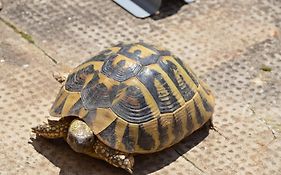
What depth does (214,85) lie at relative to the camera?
4.44m

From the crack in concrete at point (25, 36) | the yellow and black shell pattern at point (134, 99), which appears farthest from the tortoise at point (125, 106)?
the crack in concrete at point (25, 36)

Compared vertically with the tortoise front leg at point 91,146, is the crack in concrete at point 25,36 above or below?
below

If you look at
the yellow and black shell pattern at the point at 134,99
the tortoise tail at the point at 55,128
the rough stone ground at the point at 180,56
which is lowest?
the rough stone ground at the point at 180,56

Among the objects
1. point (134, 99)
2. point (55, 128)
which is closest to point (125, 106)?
point (134, 99)

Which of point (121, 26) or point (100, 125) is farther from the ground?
point (100, 125)

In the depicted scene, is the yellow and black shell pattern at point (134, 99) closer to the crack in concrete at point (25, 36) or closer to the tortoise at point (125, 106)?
the tortoise at point (125, 106)

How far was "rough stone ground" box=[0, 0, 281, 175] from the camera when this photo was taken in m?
3.83

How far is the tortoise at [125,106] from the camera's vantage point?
3598 mm

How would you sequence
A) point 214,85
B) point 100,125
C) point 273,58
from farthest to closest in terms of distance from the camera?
1. point 273,58
2. point 214,85
3. point 100,125

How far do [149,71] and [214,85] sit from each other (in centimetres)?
85

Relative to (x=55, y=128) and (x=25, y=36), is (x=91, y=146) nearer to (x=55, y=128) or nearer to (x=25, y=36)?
(x=55, y=128)

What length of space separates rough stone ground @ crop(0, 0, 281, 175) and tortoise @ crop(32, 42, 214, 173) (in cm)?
15

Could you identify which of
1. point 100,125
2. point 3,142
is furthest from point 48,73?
point 100,125

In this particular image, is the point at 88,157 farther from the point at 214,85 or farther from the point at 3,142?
the point at 214,85
